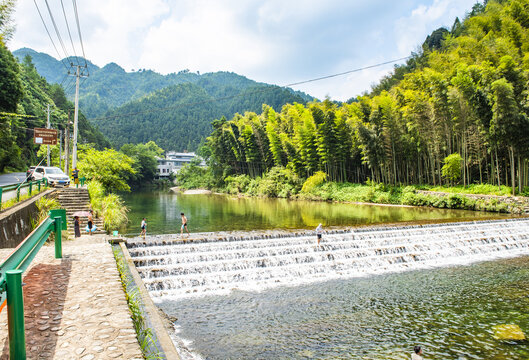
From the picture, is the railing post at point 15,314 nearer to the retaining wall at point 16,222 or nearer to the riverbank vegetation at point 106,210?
the retaining wall at point 16,222

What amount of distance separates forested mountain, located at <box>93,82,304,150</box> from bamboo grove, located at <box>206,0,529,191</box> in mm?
75382

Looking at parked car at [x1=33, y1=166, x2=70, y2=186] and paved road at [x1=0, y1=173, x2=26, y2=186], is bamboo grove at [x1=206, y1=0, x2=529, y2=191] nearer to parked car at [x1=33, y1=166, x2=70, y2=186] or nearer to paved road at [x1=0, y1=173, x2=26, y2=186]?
parked car at [x1=33, y1=166, x2=70, y2=186]

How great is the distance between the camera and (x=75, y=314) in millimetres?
5008

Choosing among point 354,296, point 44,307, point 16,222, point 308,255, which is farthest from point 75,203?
point 354,296

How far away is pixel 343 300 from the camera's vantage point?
30.3 feet

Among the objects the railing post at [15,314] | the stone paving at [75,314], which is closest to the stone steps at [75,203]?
the stone paving at [75,314]

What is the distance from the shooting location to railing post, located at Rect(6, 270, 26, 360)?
3178mm

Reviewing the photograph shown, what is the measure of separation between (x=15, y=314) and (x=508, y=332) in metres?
8.70

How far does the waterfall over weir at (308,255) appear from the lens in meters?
10.7

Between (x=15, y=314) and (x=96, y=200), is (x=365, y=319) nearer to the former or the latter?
(x=15, y=314)

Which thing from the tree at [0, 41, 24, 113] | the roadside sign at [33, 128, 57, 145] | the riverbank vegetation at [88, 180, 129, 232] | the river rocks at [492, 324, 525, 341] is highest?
the tree at [0, 41, 24, 113]

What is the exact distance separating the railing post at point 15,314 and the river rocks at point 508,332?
8276mm

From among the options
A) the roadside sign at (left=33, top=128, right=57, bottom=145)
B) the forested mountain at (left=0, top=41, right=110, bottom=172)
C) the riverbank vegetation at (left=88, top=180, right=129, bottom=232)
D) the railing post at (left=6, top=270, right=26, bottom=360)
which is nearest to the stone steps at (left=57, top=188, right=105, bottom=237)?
the riverbank vegetation at (left=88, top=180, right=129, bottom=232)

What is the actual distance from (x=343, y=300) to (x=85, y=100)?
593ft
